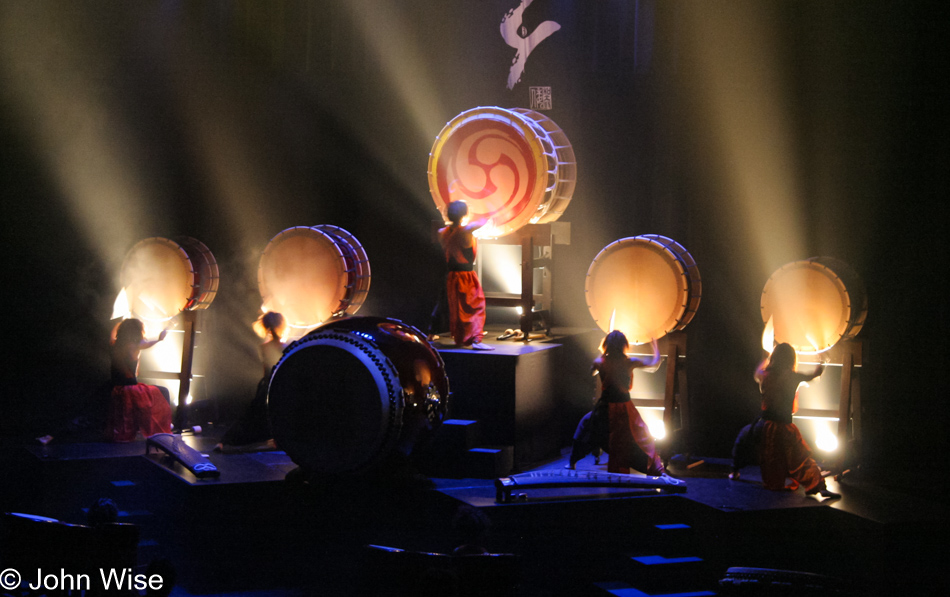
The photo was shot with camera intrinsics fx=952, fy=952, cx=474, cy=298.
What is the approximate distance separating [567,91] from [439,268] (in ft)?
5.59

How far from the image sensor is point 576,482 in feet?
16.6

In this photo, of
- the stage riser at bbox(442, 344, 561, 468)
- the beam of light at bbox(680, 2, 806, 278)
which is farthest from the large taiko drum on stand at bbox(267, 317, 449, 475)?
the beam of light at bbox(680, 2, 806, 278)

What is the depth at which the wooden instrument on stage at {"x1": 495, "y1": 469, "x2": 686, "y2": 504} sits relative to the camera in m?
4.95

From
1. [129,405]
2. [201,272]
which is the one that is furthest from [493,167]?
[129,405]

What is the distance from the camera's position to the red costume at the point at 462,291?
5.96 meters

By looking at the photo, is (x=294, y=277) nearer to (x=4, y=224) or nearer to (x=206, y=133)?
(x=206, y=133)

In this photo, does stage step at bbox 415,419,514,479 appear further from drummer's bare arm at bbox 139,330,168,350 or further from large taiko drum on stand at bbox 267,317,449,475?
drummer's bare arm at bbox 139,330,168,350

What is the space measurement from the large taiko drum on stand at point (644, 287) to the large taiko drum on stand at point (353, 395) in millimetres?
1400

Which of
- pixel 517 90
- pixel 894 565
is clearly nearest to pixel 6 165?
pixel 517 90

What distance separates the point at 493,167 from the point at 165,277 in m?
2.63

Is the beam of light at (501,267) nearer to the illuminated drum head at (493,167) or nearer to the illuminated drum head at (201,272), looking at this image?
the illuminated drum head at (493,167)

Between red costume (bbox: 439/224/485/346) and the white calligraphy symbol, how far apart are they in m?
1.60

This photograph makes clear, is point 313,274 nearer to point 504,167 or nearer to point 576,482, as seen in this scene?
point 504,167

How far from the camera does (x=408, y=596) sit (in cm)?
336
